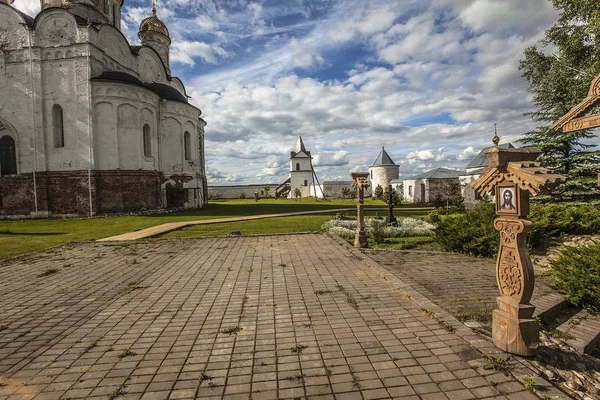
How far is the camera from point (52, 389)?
2932 mm

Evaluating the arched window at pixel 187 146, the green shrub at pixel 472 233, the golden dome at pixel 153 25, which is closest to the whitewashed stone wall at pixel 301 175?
the golden dome at pixel 153 25

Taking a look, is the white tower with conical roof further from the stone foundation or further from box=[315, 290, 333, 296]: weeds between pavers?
box=[315, 290, 333, 296]: weeds between pavers

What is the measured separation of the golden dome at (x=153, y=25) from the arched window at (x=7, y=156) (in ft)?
55.0

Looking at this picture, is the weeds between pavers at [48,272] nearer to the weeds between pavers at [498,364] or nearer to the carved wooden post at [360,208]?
the carved wooden post at [360,208]

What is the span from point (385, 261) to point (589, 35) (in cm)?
1433

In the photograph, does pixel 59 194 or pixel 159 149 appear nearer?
pixel 59 194

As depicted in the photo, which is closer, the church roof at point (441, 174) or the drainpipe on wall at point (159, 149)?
the drainpipe on wall at point (159, 149)

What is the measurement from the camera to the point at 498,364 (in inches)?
124

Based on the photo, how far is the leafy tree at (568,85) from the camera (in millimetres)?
12539

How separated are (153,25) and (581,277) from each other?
3712cm

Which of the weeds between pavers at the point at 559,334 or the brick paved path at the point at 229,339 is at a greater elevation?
the brick paved path at the point at 229,339

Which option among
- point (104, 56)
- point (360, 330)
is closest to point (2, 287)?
point (360, 330)

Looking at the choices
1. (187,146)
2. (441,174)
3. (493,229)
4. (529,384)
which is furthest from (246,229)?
(441,174)

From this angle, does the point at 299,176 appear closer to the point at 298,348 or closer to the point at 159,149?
the point at 159,149
